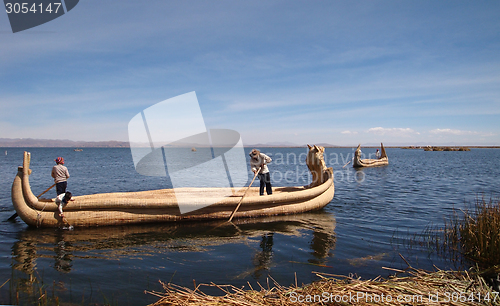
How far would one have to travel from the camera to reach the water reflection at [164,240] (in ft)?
19.4

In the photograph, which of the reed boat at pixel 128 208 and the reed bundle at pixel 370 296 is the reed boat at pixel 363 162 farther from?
the reed bundle at pixel 370 296

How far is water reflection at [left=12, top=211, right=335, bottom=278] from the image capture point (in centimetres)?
592

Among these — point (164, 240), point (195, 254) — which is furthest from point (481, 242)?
point (164, 240)

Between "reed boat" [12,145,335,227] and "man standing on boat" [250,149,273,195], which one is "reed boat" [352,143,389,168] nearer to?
"man standing on boat" [250,149,273,195]

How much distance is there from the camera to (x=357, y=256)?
20.2 ft

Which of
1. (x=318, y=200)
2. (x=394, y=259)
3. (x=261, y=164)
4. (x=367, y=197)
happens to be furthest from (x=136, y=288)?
(x=367, y=197)

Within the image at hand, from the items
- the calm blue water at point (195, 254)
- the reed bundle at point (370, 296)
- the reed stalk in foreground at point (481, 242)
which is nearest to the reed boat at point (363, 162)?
the calm blue water at point (195, 254)

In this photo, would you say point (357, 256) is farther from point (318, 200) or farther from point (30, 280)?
point (30, 280)

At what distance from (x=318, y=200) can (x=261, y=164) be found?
2.61 metres

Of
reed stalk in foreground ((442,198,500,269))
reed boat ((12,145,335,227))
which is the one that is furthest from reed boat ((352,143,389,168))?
reed stalk in foreground ((442,198,500,269))

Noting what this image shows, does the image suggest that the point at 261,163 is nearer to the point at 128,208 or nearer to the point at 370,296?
the point at 128,208

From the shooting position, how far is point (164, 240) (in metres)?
7.19

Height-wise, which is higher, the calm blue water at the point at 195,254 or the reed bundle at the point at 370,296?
the reed bundle at the point at 370,296

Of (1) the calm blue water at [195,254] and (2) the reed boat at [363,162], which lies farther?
(2) the reed boat at [363,162]
